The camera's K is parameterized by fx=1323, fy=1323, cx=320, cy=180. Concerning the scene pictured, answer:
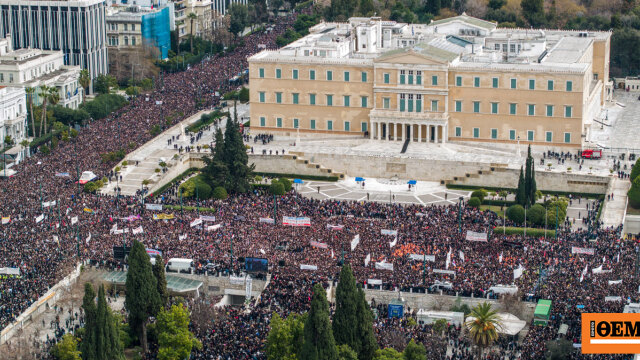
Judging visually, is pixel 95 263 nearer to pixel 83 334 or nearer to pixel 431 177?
pixel 83 334

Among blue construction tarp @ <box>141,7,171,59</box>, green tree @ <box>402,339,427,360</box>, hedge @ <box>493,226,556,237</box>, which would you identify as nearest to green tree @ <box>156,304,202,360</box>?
green tree @ <box>402,339,427,360</box>

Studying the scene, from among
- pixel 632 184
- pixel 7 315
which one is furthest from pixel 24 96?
pixel 632 184

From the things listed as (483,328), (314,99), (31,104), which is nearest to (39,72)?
(31,104)

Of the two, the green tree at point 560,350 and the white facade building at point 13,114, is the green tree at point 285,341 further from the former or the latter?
the white facade building at point 13,114

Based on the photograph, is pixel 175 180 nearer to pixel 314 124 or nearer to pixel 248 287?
pixel 314 124

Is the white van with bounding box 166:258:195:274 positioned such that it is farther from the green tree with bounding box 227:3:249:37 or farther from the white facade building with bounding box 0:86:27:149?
the green tree with bounding box 227:3:249:37

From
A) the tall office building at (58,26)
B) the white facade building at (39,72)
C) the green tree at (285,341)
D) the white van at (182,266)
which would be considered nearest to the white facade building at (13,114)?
the white facade building at (39,72)
